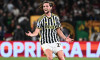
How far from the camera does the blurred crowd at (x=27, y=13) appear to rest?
16719mm

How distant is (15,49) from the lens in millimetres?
15242

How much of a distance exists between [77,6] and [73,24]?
7.08ft

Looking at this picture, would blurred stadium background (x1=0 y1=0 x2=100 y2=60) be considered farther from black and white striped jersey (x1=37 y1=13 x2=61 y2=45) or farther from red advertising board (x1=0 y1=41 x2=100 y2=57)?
black and white striped jersey (x1=37 y1=13 x2=61 y2=45)

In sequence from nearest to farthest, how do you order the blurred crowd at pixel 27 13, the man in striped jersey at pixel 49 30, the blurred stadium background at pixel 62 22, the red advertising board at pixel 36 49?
the man in striped jersey at pixel 49 30
the red advertising board at pixel 36 49
the blurred stadium background at pixel 62 22
the blurred crowd at pixel 27 13

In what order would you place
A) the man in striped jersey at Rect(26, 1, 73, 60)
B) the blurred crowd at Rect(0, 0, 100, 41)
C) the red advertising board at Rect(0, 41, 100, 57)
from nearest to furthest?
the man in striped jersey at Rect(26, 1, 73, 60) → the red advertising board at Rect(0, 41, 100, 57) → the blurred crowd at Rect(0, 0, 100, 41)

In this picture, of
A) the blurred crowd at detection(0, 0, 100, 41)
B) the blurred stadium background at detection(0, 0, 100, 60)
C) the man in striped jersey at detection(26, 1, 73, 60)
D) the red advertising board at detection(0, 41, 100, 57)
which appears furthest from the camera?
the blurred crowd at detection(0, 0, 100, 41)

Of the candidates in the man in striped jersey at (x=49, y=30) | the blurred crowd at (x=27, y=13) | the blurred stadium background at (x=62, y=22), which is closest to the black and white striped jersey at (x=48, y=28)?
the man in striped jersey at (x=49, y=30)

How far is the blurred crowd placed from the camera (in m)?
16.7

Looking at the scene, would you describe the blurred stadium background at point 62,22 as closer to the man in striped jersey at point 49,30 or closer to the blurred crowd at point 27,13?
the blurred crowd at point 27,13

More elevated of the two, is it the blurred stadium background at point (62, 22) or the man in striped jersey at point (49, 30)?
the man in striped jersey at point (49, 30)

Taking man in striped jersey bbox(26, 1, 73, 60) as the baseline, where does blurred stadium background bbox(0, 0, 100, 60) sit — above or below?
below

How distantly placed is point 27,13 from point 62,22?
1.91 meters

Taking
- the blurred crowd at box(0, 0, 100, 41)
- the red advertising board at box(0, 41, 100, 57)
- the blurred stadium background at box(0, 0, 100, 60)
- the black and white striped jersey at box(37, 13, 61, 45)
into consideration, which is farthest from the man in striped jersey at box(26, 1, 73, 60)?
the blurred crowd at box(0, 0, 100, 41)

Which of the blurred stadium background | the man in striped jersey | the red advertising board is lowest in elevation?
the red advertising board
